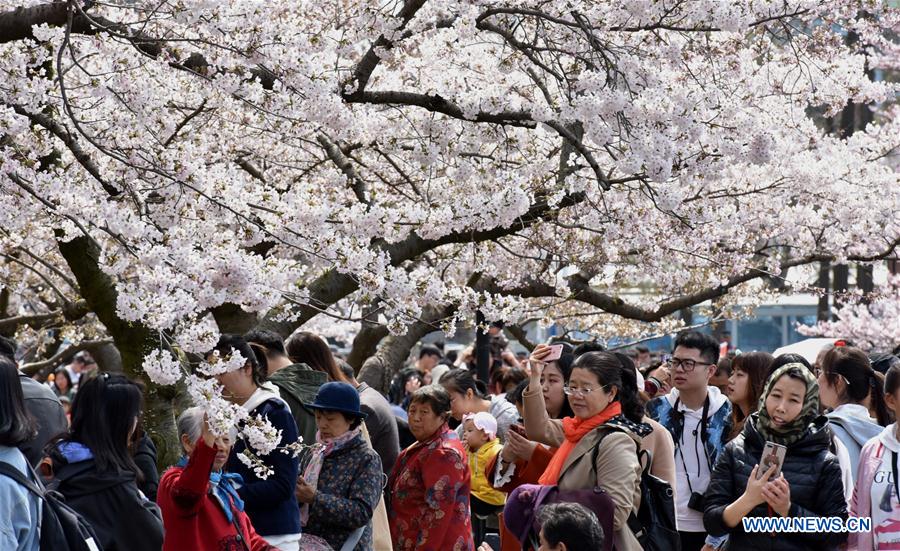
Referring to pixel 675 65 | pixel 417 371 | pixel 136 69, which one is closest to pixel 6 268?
pixel 417 371

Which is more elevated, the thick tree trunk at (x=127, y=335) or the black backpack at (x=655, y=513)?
the thick tree trunk at (x=127, y=335)

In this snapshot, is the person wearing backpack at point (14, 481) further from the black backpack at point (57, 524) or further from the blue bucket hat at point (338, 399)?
the blue bucket hat at point (338, 399)

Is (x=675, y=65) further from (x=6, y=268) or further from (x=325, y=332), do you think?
(x=325, y=332)

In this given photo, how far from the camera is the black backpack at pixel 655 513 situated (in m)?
4.54

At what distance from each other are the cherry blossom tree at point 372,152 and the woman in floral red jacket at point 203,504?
0.24 m

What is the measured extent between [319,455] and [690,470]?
2.09 m

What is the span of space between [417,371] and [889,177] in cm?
541

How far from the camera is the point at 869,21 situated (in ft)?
28.8

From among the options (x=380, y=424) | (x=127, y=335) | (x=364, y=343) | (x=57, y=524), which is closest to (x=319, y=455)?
(x=380, y=424)

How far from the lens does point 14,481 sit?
353 centimetres

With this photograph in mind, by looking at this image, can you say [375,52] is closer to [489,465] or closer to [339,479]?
[489,465]

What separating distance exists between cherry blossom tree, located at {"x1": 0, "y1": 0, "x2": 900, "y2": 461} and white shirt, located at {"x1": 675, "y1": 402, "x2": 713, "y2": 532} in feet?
3.71

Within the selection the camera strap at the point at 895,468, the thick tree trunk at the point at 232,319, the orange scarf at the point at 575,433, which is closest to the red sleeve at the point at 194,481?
the orange scarf at the point at 575,433

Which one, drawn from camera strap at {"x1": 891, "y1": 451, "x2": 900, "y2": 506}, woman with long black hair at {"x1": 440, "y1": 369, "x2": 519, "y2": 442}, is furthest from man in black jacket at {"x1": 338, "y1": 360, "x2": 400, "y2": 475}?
camera strap at {"x1": 891, "y1": 451, "x2": 900, "y2": 506}
